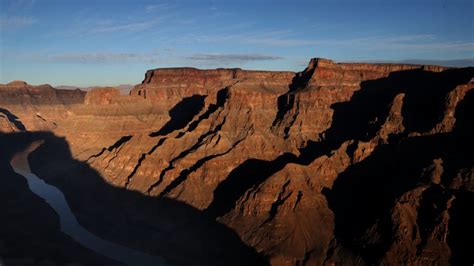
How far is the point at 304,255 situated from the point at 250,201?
11744 millimetres

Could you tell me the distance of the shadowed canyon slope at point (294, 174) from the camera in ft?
204

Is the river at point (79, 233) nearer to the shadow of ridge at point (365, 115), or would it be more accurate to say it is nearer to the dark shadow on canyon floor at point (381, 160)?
the shadow of ridge at point (365, 115)

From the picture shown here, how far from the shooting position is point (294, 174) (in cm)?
7331

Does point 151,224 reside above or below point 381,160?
below

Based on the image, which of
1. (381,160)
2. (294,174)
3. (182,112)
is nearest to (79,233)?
(294,174)

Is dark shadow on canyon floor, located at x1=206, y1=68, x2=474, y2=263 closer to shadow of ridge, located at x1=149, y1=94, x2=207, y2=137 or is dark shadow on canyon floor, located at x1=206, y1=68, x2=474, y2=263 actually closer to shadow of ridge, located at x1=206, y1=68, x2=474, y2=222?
shadow of ridge, located at x1=206, y1=68, x2=474, y2=222

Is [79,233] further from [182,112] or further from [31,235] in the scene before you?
[182,112]

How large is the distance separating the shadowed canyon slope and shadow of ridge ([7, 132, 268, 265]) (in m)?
0.23

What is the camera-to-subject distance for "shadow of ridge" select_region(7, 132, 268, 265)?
2640 inches

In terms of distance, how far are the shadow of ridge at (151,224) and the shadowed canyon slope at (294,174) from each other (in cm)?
23

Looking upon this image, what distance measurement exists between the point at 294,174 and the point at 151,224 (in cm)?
2102

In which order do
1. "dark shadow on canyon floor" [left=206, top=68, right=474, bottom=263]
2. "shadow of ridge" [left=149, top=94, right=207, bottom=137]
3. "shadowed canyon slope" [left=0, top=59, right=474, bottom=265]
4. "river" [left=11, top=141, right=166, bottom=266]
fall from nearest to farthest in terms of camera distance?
"shadowed canyon slope" [left=0, top=59, right=474, bottom=265], "dark shadow on canyon floor" [left=206, top=68, right=474, bottom=263], "river" [left=11, top=141, right=166, bottom=266], "shadow of ridge" [left=149, top=94, right=207, bottom=137]

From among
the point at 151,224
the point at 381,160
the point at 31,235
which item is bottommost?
the point at 31,235

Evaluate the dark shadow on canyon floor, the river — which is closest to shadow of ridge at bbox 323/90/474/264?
the dark shadow on canyon floor
